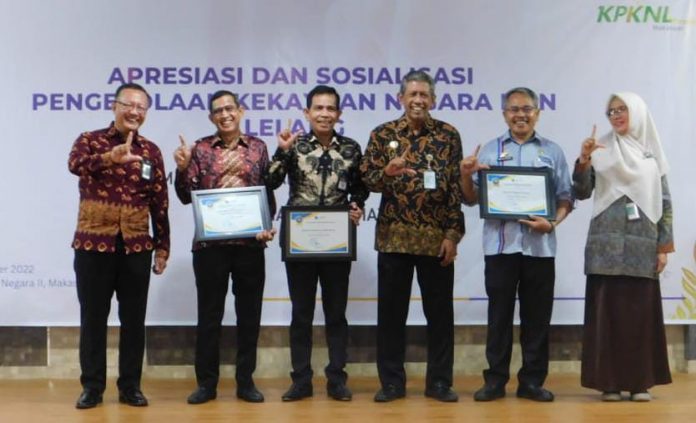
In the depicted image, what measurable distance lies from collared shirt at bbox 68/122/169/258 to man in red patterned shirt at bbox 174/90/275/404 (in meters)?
0.22

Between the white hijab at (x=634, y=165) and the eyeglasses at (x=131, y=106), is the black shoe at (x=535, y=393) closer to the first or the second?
the white hijab at (x=634, y=165)

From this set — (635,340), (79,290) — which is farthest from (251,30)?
(635,340)

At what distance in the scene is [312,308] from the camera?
4.11 metres

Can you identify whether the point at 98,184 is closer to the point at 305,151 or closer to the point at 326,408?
the point at 305,151

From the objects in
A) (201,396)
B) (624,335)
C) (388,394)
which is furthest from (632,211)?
(201,396)

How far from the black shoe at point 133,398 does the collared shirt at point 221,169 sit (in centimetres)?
78

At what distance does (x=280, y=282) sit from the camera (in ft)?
15.8

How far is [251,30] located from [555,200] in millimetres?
2048

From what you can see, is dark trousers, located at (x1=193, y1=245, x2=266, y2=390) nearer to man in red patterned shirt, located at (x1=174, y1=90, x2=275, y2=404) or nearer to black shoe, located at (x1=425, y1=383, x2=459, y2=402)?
man in red patterned shirt, located at (x1=174, y1=90, x2=275, y2=404)

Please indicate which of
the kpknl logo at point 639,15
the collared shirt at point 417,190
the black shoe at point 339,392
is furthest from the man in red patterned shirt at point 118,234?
the kpknl logo at point 639,15

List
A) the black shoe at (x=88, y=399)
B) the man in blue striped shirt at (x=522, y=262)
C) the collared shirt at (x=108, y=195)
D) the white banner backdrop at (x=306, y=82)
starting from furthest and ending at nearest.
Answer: the white banner backdrop at (x=306, y=82), the man in blue striped shirt at (x=522, y=262), the black shoe at (x=88, y=399), the collared shirt at (x=108, y=195)

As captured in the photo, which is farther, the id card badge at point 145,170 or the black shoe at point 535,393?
the black shoe at point 535,393

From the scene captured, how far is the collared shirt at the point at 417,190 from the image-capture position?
3.96 meters

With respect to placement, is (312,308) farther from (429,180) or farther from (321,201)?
(429,180)
